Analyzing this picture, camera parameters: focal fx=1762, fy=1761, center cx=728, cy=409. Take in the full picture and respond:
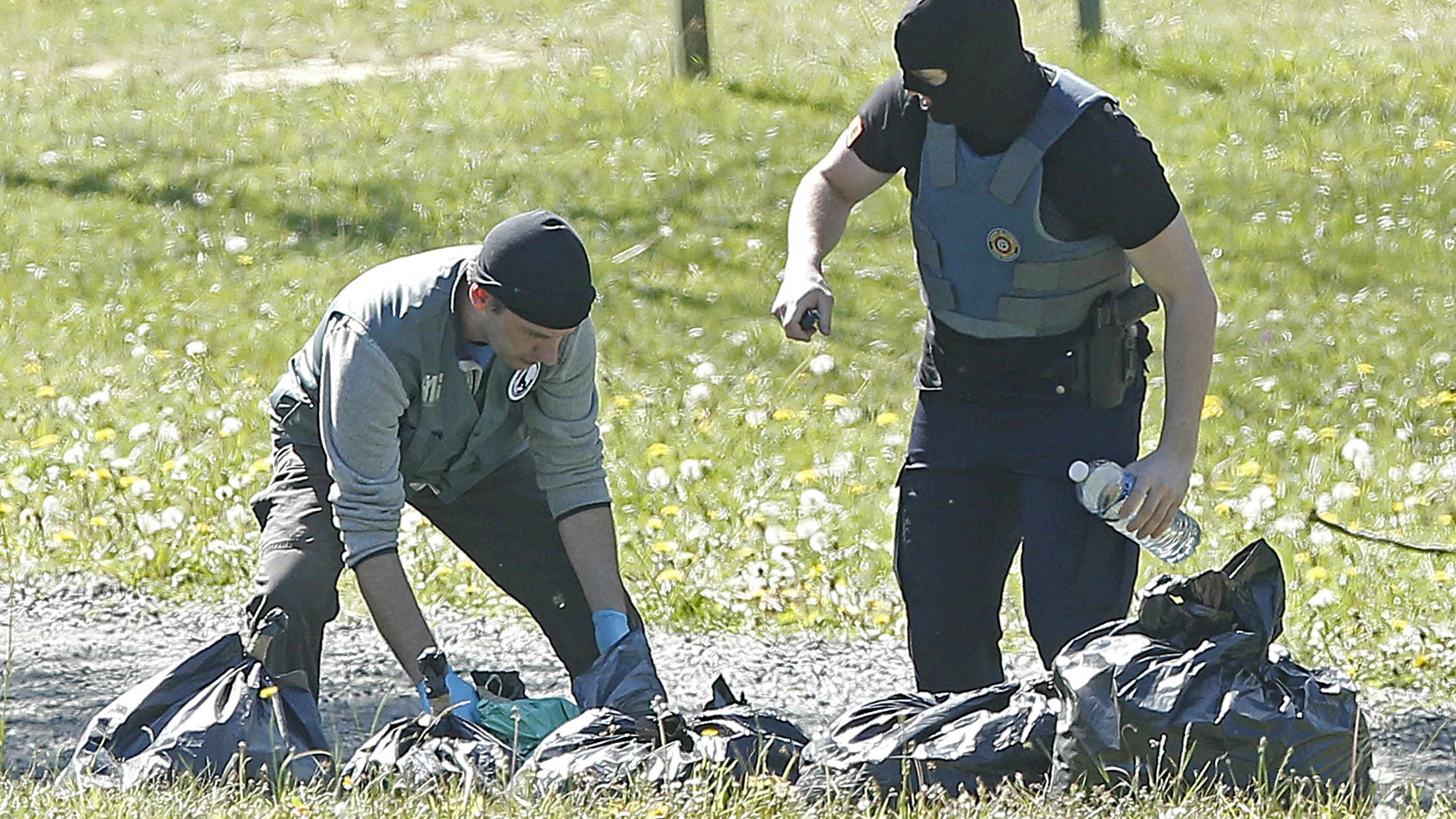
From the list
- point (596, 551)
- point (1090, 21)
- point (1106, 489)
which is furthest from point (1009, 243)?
point (1090, 21)

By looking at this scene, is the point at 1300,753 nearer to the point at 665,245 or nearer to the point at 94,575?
the point at 94,575

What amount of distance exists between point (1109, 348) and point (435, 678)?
1582mm

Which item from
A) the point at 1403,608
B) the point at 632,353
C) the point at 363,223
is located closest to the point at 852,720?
the point at 1403,608

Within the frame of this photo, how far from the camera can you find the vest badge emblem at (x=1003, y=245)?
359 centimetres

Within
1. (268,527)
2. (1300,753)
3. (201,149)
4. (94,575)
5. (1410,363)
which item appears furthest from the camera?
(201,149)

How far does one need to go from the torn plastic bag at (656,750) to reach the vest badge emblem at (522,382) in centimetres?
74

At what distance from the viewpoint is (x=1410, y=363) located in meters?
8.17

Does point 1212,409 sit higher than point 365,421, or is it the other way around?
point 365,421

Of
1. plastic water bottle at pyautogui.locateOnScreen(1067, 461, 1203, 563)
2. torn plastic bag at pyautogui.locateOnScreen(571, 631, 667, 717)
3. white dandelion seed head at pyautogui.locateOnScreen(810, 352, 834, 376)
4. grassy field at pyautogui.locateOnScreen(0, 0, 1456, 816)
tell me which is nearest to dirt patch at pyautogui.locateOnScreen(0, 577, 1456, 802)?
grassy field at pyautogui.locateOnScreen(0, 0, 1456, 816)

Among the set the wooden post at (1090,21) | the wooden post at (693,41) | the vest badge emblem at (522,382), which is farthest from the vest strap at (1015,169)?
the wooden post at (1090,21)

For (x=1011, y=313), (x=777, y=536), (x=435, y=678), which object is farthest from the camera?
(x=777, y=536)

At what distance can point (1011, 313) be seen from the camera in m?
3.67

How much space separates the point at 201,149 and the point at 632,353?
14.1ft

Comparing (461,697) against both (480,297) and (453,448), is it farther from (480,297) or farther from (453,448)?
(480,297)
